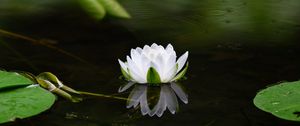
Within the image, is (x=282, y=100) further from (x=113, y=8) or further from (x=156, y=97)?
(x=113, y=8)

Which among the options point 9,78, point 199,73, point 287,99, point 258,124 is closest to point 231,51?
point 199,73

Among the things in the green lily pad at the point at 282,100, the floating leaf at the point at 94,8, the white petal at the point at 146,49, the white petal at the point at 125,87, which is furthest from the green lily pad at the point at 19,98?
the floating leaf at the point at 94,8

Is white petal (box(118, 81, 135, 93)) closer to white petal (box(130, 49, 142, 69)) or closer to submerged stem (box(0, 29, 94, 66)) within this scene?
white petal (box(130, 49, 142, 69))

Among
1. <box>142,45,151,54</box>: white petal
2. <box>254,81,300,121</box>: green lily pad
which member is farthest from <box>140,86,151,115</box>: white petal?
<box>254,81,300,121</box>: green lily pad

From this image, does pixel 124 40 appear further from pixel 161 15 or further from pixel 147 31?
pixel 161 15

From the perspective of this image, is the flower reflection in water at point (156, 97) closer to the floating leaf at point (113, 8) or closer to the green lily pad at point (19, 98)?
the green lily pad at point (19, 98)
